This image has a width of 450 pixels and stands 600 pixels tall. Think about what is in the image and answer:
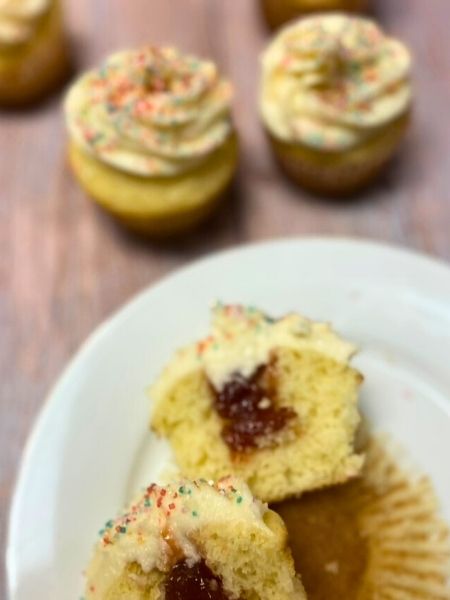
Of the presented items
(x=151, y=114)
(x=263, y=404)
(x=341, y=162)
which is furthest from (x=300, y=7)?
(x=263, y=404)

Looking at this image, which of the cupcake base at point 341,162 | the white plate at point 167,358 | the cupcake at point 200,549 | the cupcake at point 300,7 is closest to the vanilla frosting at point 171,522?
the cupcake at point 200,549

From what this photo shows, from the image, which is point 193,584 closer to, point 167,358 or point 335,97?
point 167,358

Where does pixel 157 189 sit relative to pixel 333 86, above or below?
below

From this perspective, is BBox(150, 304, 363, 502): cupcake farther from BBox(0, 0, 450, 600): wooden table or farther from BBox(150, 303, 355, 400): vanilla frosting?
BBox(0, 0, 450, 600): wooden table

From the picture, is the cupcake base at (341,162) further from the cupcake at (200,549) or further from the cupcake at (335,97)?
the cupcake at (200,549)

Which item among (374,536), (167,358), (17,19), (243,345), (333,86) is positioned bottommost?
(374,536)

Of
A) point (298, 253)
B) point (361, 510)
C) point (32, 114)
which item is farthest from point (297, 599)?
point (32, 114)
